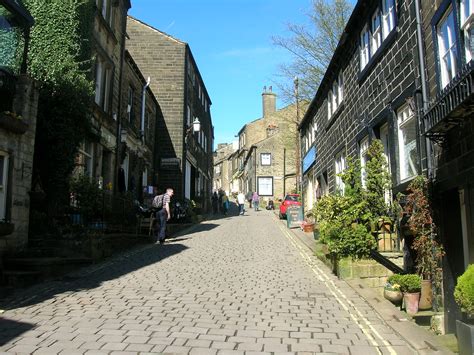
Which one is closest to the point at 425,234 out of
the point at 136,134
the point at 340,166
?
the point at 340,166

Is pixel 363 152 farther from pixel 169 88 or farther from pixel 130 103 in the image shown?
pixel 169 88

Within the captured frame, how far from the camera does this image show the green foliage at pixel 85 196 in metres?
12.6

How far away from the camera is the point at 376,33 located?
1204 cm

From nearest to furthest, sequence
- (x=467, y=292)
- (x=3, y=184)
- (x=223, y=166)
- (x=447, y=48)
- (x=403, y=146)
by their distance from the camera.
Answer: (x=467, y=292), (x=447, y=48), (x=3, y=184), (x=403, y=146), (x=223, y=166)

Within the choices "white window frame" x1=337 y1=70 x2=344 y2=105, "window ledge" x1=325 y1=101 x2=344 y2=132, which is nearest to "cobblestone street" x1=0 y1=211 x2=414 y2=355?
"window ledge" x1=325 y1=101 x2=344 y2=132

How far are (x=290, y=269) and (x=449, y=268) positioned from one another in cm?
405

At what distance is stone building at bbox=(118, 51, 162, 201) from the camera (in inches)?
768

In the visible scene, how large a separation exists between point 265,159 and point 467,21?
48.7m

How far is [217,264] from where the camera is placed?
11664 millimetres

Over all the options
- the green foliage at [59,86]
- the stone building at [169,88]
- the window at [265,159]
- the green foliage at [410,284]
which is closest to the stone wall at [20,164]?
the green foliage at [59,86]

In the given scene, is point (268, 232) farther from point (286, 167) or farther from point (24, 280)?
point (286, 167)

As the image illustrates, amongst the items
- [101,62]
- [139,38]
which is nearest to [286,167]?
[139,38]

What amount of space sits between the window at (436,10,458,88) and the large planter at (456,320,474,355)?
4220 mm

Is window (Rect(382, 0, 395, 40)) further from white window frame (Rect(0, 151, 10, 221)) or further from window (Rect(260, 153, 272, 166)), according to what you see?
window (Rect(260, 153, 272, 166))
